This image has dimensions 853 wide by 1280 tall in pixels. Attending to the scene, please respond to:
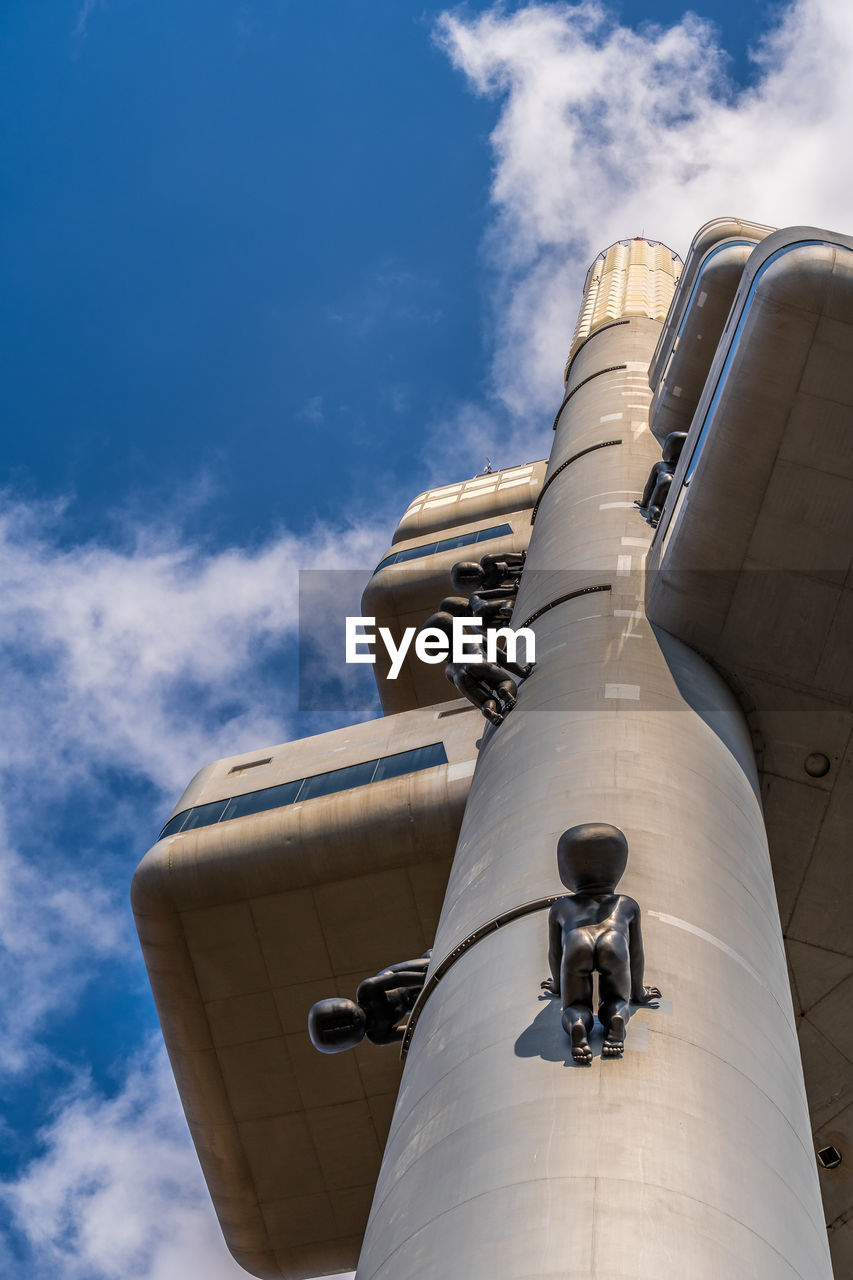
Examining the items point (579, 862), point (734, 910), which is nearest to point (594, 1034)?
point (579, 862)

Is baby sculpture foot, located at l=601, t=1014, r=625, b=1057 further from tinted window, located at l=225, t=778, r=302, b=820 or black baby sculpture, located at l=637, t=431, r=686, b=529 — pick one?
tinted window, located at l=225, t=778, r=302, b=820

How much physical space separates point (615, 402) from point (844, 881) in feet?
59.9

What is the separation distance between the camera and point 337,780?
79.5 ft

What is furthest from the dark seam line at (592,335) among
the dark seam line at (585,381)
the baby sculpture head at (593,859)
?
the baby sculpture head at (593,859)

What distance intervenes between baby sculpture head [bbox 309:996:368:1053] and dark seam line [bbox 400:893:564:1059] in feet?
3.17

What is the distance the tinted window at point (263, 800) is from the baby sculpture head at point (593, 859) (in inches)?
577

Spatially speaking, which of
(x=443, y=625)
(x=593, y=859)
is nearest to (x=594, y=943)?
(x=593, y=859)

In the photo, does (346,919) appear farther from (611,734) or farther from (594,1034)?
(594,1034)

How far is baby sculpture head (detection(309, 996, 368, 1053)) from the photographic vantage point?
42.8ft

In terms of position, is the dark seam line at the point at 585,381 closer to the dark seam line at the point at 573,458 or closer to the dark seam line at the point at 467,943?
the dark seam line at the point at 573,458

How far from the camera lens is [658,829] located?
1229 cm

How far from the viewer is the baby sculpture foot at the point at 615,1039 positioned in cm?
915

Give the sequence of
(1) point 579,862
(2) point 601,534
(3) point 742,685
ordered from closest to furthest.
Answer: (1) point 579,862
(3) point 742,685
(2) point 601,534

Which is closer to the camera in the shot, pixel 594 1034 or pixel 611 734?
pixel 594 1034
